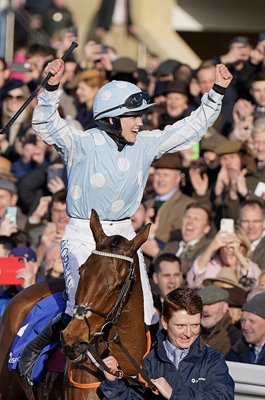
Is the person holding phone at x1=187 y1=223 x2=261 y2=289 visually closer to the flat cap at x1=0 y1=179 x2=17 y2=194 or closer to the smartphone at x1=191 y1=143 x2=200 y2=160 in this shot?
the smartphone at x1=191 y1=143 x2=200 y2=160

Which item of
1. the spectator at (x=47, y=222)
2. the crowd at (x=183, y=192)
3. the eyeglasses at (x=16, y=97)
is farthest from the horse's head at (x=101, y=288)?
the eyeglasses at (x=16, y=97)

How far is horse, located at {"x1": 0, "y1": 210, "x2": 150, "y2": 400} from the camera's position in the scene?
6.11 metres

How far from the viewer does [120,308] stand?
6.34 meters

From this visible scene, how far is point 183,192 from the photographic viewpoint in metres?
11.9

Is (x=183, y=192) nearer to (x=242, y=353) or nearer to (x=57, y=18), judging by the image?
(x=242, y=353)

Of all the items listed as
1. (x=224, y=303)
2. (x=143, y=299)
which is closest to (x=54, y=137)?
(x=143, y=299)

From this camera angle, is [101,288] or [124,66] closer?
[101,288]

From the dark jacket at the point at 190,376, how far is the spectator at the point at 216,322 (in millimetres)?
2841

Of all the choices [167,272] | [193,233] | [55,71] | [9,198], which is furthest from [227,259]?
[55,71]

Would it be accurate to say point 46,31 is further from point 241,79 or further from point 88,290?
point 88,290

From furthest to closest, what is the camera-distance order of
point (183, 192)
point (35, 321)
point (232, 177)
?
point (183, 192) → point (232, 177) → point (35, 321)

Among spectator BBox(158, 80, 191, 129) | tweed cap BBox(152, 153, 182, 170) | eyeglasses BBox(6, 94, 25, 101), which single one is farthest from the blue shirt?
eyeglasses BBox(6, 94, 25, 101)

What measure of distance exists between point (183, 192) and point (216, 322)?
2848 millimetres

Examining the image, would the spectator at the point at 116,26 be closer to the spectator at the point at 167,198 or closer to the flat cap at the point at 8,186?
the flat cap at the point at 8,186
